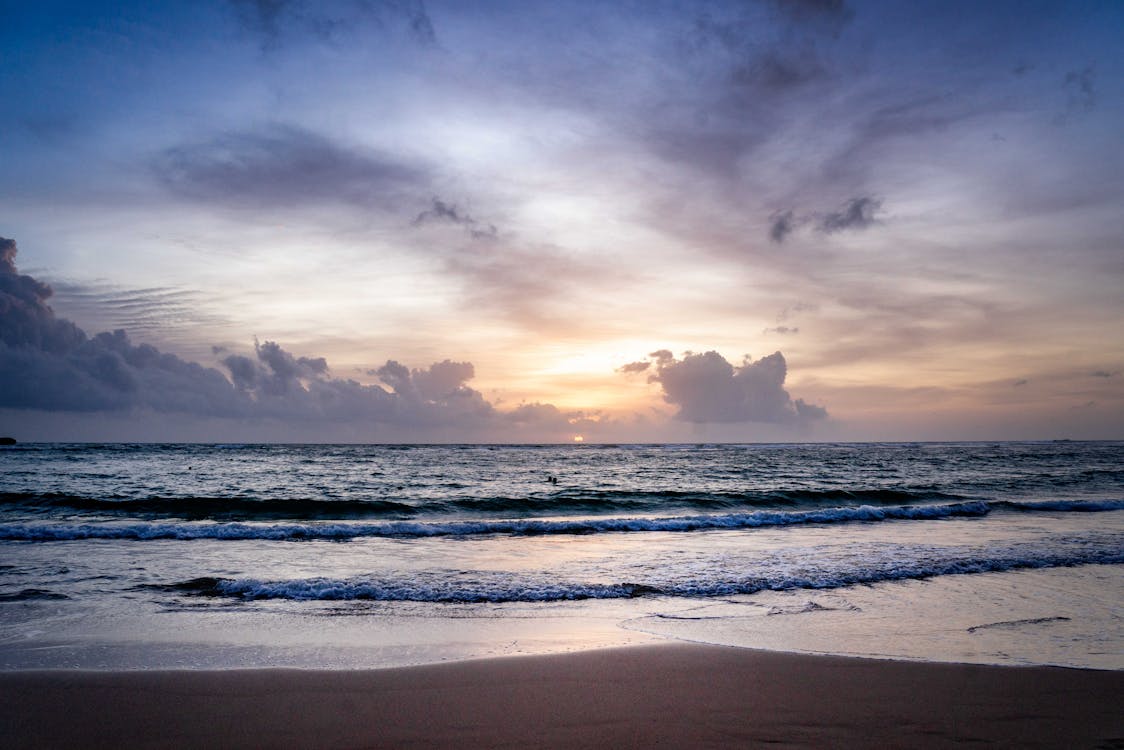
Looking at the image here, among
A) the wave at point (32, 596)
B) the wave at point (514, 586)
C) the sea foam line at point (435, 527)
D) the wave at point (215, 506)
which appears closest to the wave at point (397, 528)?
the sea foam line at point (435, 527)

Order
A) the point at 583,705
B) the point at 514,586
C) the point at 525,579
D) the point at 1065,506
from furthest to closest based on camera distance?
the point at 1065,506 → the point at 525,579 → the point at 514,586 → the point at 583,705

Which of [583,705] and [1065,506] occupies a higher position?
[583,705]

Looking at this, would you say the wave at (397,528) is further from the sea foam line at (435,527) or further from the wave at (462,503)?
the wave at (462,503)

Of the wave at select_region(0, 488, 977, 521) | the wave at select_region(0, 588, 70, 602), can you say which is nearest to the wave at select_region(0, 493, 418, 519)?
the wave at select_region(0, 488, 977, 521)

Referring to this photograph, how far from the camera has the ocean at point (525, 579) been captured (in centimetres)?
771

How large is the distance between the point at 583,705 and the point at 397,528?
14.8 m

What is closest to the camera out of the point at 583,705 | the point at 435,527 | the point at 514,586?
the point at 583,705

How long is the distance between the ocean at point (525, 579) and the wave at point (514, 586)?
0.21 ft

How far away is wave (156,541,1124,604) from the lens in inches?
406

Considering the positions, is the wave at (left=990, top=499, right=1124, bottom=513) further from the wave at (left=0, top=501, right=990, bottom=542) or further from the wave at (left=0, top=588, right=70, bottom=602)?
the wave at (left=0, top=588, right=70, bottom=602)

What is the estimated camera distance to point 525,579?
1166 cm

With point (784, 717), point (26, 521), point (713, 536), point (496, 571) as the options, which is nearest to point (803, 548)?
point (713, 536)

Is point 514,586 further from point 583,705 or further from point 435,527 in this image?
point 435,527

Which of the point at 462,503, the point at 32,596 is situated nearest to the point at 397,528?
the point at 462,503
